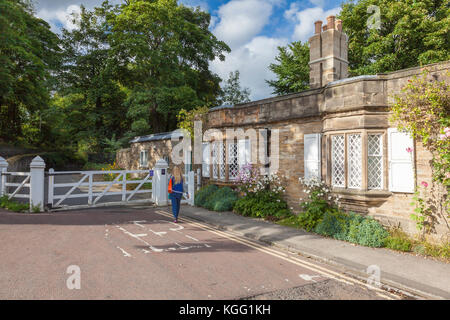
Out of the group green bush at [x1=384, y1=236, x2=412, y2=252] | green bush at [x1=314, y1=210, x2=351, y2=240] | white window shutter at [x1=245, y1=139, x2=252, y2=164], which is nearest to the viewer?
green bush at [x1=384, y1=236, x2=412, y2=252]

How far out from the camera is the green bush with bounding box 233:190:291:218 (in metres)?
10.2

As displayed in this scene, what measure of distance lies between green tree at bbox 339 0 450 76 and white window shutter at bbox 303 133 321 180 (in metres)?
13.7

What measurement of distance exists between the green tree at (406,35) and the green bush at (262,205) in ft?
47.8

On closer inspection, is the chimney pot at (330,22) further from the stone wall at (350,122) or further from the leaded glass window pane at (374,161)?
the leaded glass window pane at (374,161)

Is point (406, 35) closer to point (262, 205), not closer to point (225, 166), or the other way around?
point (225, 166)

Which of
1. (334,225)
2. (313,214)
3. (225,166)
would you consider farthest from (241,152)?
(334,225)

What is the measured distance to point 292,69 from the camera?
25.4 m

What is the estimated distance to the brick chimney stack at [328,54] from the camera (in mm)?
10391

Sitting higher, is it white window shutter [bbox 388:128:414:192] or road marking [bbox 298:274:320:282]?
white window shutter [bbox 388:128:414:192]

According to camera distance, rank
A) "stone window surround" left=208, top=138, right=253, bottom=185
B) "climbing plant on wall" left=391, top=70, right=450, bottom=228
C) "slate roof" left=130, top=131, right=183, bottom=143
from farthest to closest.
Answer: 1. "slate roof" left=130, top=131, right=183, bottom=143
2. "stone window surround" left=208, top=138, right=253, bottom=185
3. "climbing plant on wall" left=391, top=70, right=450, bottom=228

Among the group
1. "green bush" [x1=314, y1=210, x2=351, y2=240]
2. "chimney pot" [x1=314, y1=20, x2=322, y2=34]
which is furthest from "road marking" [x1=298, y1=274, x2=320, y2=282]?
"chimney pot" [x1=314, y1=20, x2=322, y2=34]

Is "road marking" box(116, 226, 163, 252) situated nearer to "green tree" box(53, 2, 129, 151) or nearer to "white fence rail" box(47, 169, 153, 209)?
"white fence rail" box(47, 169, 153, 209)

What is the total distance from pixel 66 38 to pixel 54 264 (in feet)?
104

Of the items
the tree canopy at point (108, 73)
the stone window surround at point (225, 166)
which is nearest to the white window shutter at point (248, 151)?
the stone window surround at point (225, 166)
